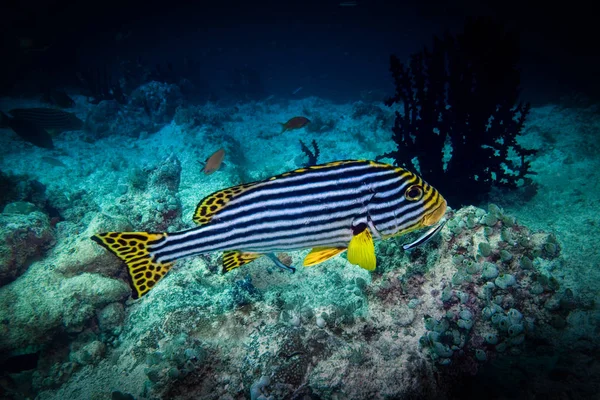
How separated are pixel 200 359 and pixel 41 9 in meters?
34.2

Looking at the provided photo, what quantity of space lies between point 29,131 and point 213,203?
13.9m

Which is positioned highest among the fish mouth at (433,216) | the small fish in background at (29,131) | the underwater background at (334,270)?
the fish mouth at (433,216)

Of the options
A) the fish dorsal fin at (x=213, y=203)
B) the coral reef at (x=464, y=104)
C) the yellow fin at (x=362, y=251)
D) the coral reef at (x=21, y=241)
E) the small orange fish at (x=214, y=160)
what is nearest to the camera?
the yellow fin at (x=362, y=251)

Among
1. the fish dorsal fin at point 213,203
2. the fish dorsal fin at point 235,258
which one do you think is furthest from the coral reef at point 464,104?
the fish dorsal fin at point 235,258

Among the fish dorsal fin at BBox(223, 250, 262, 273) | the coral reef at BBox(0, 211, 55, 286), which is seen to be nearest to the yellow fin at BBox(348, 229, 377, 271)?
the fish dorsal fin at BBox(223, 250, 262, 273)

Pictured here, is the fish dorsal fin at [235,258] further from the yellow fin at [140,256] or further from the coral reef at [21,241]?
the coral reef at [21,241]

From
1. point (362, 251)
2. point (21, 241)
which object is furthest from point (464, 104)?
point (21, 241)

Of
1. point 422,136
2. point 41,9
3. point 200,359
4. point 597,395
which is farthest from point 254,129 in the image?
point 41,9

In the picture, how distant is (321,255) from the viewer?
2.44m

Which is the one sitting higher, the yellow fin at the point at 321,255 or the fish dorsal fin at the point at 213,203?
the fish dorsal fin at the point at 213,203

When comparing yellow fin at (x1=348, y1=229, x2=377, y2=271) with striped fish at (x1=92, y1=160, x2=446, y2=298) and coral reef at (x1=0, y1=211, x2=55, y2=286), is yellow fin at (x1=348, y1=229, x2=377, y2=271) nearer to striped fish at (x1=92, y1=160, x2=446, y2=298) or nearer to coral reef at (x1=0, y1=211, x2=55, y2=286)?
striped fish at (x1=92, y1=160, x2=446, y2=298)

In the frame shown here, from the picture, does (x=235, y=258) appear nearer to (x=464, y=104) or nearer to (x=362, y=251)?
(x=362, y=251)

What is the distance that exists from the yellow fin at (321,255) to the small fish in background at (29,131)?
1428 centimetres

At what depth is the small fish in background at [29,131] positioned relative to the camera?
1142cm
